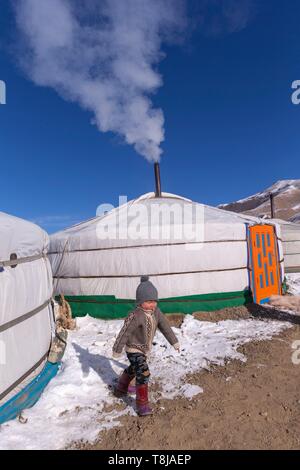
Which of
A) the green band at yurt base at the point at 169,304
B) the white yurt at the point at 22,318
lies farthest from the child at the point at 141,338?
the green band at yurt base at the point at 169,304

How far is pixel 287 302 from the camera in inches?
275

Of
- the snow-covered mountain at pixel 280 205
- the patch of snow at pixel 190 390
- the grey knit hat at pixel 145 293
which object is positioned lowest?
the patch of snow at pixel 190 390

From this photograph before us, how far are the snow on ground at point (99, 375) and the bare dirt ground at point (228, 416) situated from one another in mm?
190

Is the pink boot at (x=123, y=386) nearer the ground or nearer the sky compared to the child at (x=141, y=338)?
nearer the ground

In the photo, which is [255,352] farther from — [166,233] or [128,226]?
[128,226]

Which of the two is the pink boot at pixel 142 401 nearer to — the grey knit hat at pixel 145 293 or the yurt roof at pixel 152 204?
the grey knit hat at pixel 145 293

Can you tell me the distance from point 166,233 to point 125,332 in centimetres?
389

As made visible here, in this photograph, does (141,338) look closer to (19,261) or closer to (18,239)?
(19,261)

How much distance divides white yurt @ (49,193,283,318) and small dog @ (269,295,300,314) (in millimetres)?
272

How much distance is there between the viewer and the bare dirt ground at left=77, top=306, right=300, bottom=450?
249cm

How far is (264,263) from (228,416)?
5.34 m

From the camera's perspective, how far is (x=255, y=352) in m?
4.46

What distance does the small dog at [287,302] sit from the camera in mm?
6821
